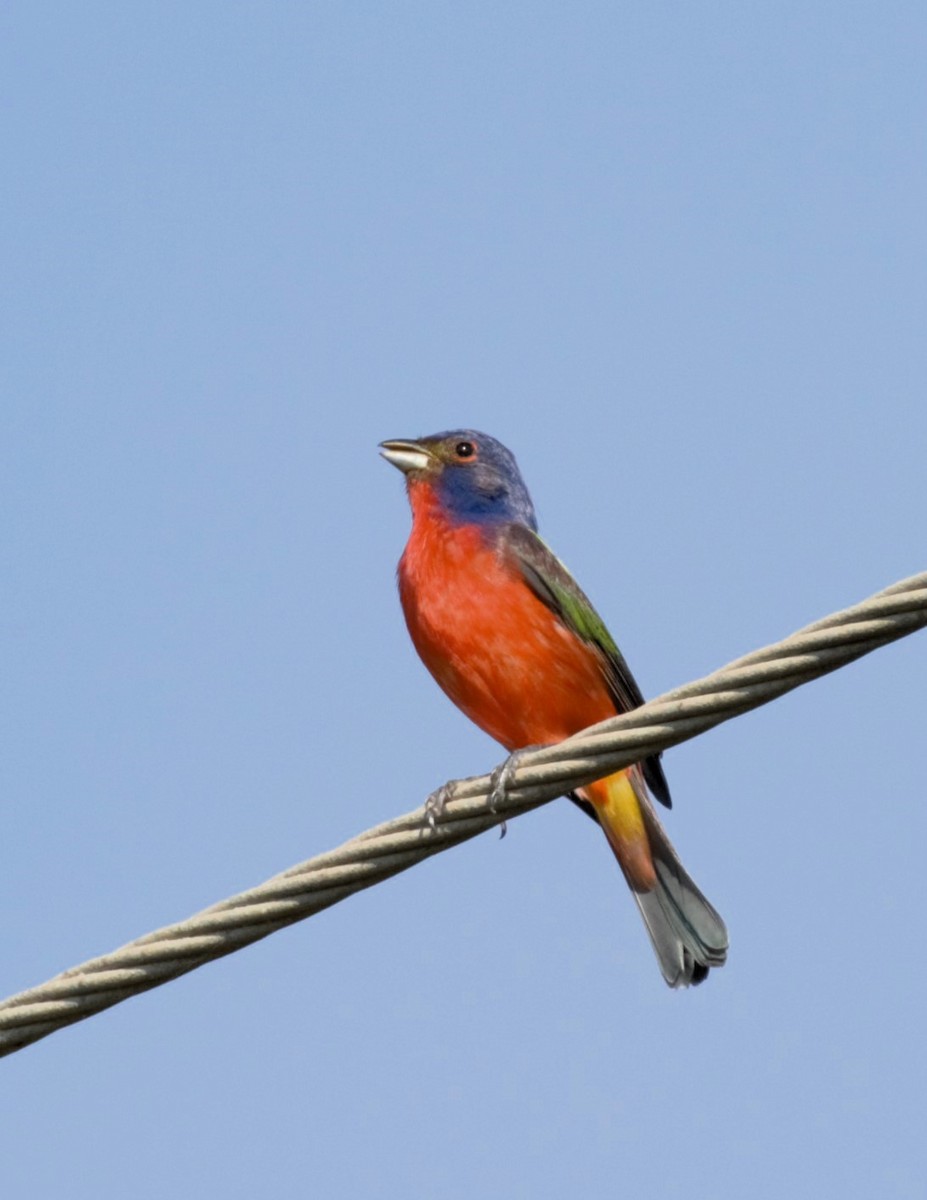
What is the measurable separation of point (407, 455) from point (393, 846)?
15.5 ft

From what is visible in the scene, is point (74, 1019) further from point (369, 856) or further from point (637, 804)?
point (637, 804)

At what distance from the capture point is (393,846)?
15.2 ft

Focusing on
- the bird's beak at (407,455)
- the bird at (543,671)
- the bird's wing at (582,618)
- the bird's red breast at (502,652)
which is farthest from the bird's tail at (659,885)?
the bird's beak at (407,455)

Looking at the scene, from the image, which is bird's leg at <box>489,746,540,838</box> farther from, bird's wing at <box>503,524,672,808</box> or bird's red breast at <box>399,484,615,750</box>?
bird's wing at <box>503,524,672,808</box>

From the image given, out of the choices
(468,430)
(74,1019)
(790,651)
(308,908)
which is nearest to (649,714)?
(790,651)

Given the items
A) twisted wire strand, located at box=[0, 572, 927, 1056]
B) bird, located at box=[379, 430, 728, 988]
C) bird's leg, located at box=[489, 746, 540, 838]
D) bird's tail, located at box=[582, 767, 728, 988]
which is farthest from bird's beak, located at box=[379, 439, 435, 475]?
twisted wire strand, located at box=[0, 572, 927, 1056]

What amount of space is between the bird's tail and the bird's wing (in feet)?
0.38

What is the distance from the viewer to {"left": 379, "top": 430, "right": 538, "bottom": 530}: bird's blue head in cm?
A: 875

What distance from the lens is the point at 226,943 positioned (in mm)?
4469

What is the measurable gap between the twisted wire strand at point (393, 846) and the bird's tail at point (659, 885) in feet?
11.2

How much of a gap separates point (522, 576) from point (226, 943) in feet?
12.5

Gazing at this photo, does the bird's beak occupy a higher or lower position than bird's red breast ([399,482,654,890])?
higher

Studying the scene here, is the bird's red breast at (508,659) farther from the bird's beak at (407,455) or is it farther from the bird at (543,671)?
the bird's beak at (407,455)

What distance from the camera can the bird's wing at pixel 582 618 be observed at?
799cm
